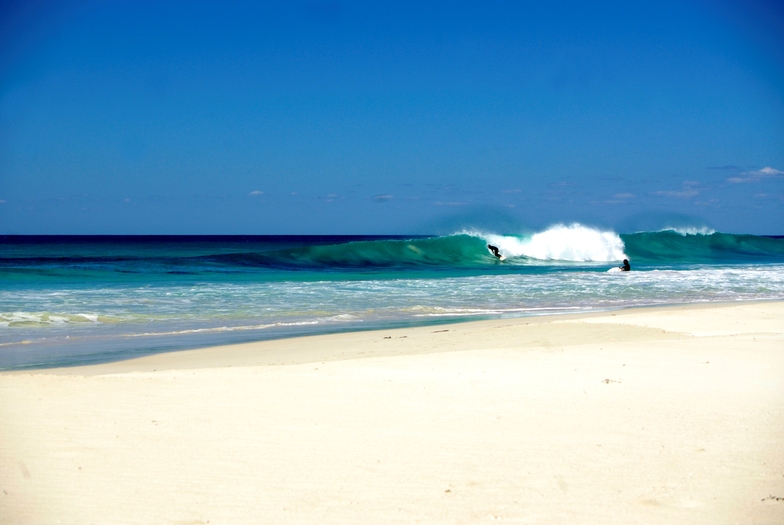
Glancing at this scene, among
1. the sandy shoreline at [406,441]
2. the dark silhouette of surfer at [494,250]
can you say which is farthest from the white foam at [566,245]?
the sandy shoreline at [406,441]

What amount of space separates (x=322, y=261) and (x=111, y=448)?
99.7ft

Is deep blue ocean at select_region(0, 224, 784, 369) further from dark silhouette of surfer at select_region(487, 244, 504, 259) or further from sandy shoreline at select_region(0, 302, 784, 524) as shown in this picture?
dark silhouette of surfer at select_region(487, 244, 504, 259)

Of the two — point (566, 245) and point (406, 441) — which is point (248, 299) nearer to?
point (406, 441)

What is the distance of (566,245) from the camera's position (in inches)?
1603

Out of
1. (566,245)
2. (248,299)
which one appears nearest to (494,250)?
(566,245)

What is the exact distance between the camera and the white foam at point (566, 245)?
39.8m

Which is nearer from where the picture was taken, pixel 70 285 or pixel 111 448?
pixel 111 448

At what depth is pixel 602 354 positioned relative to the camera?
7.60 meters

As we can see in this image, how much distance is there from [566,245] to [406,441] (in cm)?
3792

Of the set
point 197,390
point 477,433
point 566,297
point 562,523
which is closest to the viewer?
point 562,523

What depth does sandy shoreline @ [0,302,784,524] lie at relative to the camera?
11.0ft

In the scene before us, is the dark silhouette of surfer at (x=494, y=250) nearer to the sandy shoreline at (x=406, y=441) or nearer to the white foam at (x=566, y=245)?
the white foam at (x=566, y=245)

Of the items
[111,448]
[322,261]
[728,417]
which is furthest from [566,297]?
[322,261]

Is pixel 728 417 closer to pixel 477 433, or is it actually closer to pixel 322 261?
pixel 477 433
